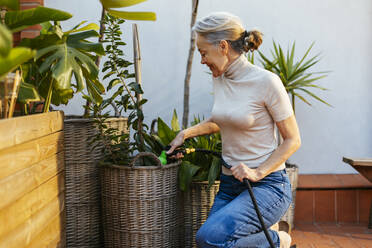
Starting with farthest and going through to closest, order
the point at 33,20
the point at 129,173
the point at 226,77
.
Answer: the point at 129,173, the point at 226,77, the point at 33,20

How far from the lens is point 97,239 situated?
9.57ft

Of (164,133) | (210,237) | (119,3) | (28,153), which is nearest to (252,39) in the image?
(119,3)

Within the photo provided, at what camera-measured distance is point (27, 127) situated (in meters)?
1.71

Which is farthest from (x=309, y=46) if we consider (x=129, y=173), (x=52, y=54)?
(x=52, y=54)

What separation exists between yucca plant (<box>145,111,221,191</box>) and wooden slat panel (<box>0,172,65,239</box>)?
0.82 m

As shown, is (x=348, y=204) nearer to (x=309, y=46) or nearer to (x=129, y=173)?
(x=309, y=46)

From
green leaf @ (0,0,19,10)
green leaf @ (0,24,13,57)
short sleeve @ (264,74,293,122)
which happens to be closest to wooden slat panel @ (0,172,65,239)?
green leaf @ (0,24,13,57)

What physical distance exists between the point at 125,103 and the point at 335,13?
2.04m

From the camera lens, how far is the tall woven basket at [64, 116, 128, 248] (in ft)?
8.97

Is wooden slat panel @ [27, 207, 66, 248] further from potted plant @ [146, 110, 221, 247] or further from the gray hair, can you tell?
the gray hair

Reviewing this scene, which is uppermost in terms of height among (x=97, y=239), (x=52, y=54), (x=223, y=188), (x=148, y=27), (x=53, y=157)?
(x=148, y=27)

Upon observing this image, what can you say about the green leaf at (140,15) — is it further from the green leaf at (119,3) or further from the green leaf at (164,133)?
the green leaf at (164,133)

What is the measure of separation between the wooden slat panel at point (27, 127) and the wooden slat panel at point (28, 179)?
11cm

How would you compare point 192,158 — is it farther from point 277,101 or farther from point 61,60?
point 61,60
